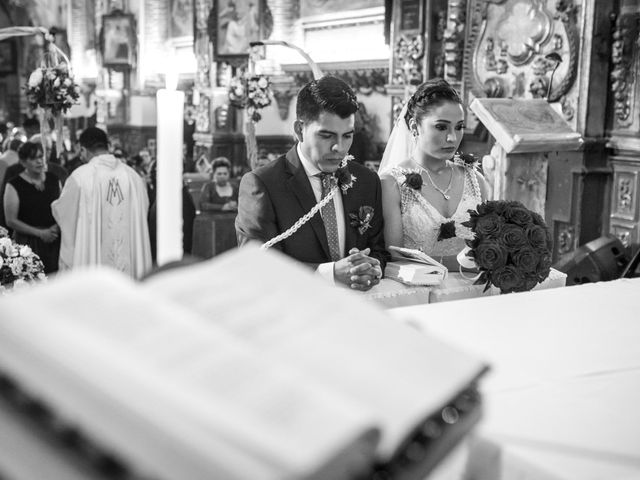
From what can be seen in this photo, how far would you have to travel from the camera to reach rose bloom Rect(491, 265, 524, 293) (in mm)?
2666

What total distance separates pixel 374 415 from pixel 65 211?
223 inches

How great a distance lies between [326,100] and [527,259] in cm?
95

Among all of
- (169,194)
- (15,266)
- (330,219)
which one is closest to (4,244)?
(15,266)

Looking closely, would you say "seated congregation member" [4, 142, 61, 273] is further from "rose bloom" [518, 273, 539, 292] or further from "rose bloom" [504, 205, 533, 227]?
"rose bloom" [518, 273, 539, 292]

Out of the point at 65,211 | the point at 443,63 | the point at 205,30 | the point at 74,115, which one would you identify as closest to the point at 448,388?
the point at 65,211

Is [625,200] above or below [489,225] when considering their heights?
below

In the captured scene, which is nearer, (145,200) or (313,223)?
(313,223)

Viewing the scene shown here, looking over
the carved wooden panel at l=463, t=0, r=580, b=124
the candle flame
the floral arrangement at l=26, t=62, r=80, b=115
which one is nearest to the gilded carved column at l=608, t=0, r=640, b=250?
the carved wooden panel at l=463, t=0, r=580, b=124

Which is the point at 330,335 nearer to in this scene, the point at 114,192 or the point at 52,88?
the point at 114,192

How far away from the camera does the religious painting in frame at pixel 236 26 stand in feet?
41.2

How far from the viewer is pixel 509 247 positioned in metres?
2.71

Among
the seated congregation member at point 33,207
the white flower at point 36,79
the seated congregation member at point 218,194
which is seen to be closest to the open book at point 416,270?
the seated congregation member at point 33,207

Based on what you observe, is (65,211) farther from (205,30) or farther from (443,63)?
(205,30)

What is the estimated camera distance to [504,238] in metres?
2.75
